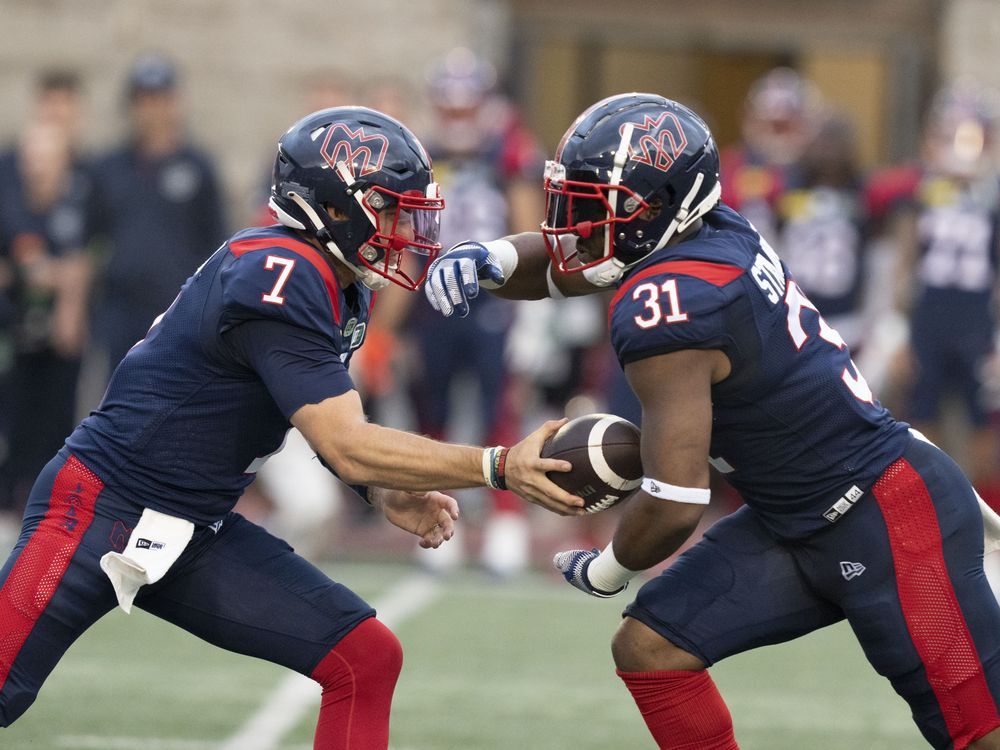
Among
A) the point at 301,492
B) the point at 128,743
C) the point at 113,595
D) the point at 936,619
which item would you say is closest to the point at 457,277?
the point at 113,595

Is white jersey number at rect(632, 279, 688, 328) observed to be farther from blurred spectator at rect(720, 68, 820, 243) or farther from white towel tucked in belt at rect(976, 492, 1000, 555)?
blurred spectator at rect(720, 68, 820, 243)

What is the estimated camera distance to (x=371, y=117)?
3627 millimetres

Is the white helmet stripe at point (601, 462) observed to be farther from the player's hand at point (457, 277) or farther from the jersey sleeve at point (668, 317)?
the player's hand at point (457, 277)

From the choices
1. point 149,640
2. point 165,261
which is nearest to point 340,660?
point 149,640

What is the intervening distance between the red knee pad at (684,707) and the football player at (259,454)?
49cm

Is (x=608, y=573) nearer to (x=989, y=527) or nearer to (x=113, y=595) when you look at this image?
(x=989, y=527)

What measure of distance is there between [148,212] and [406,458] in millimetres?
4789

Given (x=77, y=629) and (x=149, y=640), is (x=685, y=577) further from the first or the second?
(x=149, y=640)

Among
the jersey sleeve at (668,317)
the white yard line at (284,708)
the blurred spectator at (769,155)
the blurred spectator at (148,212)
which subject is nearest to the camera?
the jersey sleeve at (668,317)

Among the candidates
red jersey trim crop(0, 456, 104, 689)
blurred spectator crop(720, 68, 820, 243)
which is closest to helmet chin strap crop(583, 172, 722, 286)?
red jersey trim crop(0, 456, 104, 689)

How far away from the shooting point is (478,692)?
17.6 ft

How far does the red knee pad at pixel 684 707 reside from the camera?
3.57 m

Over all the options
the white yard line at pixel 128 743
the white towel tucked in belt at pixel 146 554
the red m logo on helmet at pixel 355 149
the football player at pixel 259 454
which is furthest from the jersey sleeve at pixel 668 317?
the white yard line at pixel 128 743

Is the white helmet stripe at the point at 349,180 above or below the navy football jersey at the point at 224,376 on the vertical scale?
above
